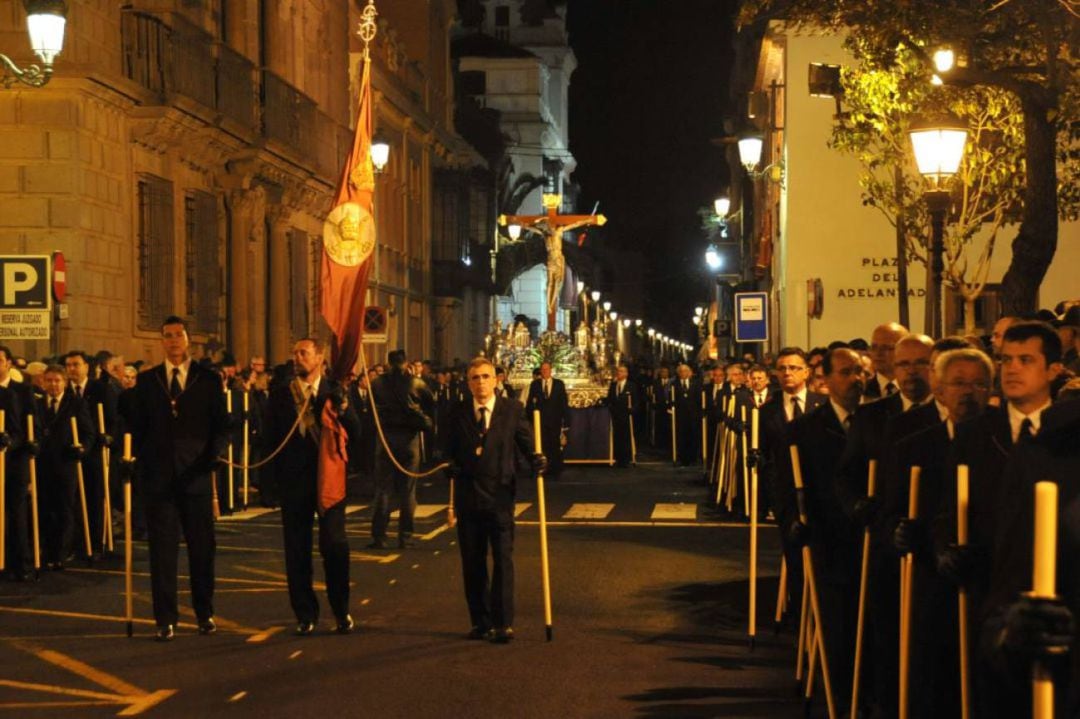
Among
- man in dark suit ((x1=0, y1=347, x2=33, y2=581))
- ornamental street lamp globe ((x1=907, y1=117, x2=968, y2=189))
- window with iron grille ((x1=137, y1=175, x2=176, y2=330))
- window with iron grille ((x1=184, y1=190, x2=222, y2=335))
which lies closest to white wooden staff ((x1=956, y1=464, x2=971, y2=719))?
ornamental street lamp globe ((x1=907, y1=117, x2=968, y2=189))

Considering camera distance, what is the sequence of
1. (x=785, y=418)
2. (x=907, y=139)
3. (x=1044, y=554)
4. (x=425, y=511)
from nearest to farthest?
1. (x=1044, y=554)
2. (x=785, y=418)
3. (x=425, y=511)
4. (x=907, y=139)

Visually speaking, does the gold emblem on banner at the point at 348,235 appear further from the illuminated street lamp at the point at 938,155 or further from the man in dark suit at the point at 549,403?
the man in dark suit at the point at 549,403

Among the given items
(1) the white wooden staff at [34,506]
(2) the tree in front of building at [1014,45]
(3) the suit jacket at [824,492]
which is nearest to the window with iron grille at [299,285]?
(2) the tree in front of building at [1014,45]

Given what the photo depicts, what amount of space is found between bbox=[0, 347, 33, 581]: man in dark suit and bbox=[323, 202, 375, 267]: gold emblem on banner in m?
3.13

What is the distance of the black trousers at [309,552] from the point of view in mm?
12219

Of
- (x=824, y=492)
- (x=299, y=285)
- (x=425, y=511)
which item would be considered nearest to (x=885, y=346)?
(x=824, y=492)

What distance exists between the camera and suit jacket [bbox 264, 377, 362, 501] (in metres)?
12.4

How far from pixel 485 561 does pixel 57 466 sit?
612cm

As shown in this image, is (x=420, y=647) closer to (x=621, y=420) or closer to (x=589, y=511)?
(x=589, y=511)

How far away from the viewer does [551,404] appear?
107ft

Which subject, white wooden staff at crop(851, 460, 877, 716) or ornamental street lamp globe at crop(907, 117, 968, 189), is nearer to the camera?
white wooden staff at crop(851, 460, 877, 716)

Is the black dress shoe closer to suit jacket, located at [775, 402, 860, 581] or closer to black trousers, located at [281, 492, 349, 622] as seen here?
black trousers, located at [281, 492, 349, 622]

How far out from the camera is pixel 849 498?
907 cm

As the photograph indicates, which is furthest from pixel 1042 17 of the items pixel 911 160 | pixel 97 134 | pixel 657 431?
pixel 657 431
